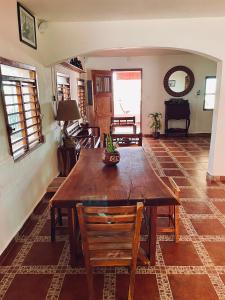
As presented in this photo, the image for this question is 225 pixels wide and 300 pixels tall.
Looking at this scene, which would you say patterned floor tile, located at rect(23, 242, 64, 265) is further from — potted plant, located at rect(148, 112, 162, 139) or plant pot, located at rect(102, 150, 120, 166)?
potted plant, located at rect(148, 112, 162, 139)

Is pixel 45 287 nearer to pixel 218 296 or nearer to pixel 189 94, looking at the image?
pixel 218 296

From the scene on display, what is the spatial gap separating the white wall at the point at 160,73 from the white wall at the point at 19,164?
13.3 ft

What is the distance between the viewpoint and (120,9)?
2842 millimetres

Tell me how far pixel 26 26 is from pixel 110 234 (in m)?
2.64

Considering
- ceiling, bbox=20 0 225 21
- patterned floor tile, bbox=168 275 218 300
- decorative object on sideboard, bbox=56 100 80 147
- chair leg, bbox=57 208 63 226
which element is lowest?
patterned floor tile, bbox=168 275 218 300

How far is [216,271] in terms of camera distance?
1.97 m

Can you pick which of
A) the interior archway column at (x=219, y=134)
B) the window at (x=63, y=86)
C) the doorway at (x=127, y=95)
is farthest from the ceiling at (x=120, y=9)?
the doorway at (x=127, y=95)

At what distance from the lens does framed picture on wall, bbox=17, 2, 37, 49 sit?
2.65m

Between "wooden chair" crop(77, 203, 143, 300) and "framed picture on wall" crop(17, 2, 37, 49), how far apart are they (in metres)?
2.33

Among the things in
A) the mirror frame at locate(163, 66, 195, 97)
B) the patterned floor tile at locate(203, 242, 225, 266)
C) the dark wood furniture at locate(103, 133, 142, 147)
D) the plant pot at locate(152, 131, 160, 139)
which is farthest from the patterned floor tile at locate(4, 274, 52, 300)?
the mirror frame at locate(163, 66, 195, 97)

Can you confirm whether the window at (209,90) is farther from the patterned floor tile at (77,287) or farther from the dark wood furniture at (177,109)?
the patterned floor tile at (77,287)

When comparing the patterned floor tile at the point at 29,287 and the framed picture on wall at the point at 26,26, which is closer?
the patterned floor tile at the point at 29,287

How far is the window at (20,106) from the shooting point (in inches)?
89.3

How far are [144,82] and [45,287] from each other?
663cm
